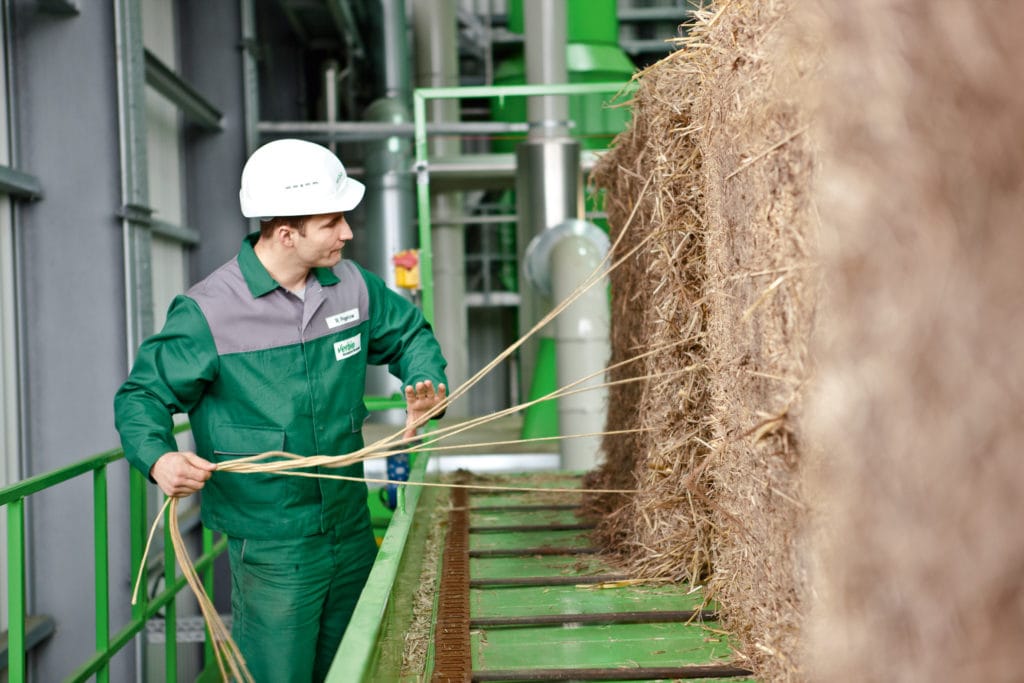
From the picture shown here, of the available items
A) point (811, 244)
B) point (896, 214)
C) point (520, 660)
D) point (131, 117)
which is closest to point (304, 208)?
point (520, 660)

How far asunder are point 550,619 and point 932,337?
6.35 ft

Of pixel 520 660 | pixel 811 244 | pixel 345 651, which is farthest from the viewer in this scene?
pixel 520 660

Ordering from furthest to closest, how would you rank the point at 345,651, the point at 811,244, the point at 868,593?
the point at 811,244, the point at 345,651, the point at 868,593

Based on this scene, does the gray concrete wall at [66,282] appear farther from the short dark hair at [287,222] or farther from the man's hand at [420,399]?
the man's hand at [420,399]

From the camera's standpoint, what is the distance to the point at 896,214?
1411mm

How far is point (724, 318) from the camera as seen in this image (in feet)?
8.68

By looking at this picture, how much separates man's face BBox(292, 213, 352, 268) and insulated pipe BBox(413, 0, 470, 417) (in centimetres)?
659

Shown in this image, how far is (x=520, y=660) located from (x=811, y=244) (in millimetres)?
1501

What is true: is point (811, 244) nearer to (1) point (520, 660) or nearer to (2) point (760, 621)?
(2) point (760, 621)

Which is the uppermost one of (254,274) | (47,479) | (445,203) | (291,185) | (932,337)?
(445,203)

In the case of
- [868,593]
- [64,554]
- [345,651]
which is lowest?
[64,554]

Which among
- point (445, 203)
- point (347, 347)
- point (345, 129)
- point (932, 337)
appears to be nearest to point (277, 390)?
point (347, 347)

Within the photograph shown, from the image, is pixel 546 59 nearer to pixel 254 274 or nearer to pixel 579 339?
pixel 579 339

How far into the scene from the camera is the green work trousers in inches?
126
